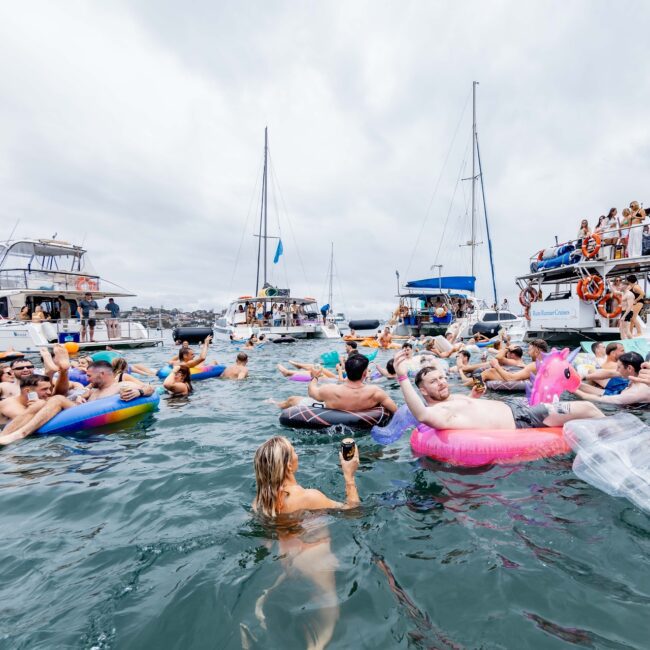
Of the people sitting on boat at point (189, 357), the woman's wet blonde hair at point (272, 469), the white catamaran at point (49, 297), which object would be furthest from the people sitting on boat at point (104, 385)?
the white catamaran at point (49, 297)

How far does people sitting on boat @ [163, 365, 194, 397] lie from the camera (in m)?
8.81

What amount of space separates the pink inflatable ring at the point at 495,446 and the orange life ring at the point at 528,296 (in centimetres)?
1779

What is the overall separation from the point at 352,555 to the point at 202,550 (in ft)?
3.70

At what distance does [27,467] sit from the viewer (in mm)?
4781

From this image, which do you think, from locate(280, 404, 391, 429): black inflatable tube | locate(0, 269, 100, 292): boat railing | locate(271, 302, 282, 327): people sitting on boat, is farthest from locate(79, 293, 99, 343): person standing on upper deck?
locate(280, 404, 391, 429): black inflatable tube

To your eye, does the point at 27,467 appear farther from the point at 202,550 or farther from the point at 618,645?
the point at 618,645

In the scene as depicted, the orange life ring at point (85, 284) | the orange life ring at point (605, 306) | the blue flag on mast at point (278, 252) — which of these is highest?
the blue flag on mast at point (278, 252)

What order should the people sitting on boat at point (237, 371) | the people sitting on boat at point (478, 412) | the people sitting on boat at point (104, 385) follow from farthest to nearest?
the people sitting on boat at point (237, 371)
the people sitting on boat at point (104, 385)
the people sitting on boat at point (478, 412)

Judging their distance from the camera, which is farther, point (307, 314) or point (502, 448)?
point (307, 314)

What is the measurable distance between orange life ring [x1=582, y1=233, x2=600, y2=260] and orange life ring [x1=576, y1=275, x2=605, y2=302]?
842mm

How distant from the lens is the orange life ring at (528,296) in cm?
2016

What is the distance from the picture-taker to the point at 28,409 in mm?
6090

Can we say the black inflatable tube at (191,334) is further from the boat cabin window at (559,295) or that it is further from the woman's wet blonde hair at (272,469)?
the woman's wet blonde hair at (272,469)

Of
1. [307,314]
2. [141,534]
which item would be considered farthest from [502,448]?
[307,314]
